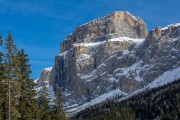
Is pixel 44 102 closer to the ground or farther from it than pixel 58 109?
farther from it

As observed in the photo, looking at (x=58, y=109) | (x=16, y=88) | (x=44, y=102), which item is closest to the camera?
(x=16, y=88)

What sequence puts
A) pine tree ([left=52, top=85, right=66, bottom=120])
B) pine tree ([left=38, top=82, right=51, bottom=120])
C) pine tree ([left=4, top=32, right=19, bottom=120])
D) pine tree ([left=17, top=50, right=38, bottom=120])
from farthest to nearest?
pine tree ([left=52, top=85, right=66, bottom=120]), pine tree ([left=38, top=82, right=51, bottom=120]), pine tree ([left=17, top=50, right=38, bottom=120]), pine tree ([left=4, top=32, right=19, bottom=120])

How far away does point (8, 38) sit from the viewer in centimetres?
3884

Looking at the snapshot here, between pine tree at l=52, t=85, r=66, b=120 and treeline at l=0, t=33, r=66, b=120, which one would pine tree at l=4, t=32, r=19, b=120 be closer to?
treeline at l=0, t=33, r=66, b=120

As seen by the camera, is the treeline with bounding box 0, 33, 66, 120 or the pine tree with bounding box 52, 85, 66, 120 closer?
the treeline with bounding box 0, 33, 66, 120

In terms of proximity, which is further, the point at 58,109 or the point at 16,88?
the point at 58,109

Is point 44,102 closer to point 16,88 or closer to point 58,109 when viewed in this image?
point 58,109

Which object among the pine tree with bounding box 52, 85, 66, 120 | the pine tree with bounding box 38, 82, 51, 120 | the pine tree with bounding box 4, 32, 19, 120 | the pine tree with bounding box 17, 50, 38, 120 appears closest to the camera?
the pine tree with bounding box 4, 32, 19, 120

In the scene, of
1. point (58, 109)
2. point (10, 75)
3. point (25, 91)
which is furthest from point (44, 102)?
point (10, 75)

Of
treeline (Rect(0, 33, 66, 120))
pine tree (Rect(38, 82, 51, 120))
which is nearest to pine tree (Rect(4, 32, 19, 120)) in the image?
treeline (Rect(0, 33, 66, 120))

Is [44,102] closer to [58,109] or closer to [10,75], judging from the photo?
[58,109]

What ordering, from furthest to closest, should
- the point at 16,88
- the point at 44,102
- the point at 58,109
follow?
the point at 58,109, the point at 44,102, the point at 16,88

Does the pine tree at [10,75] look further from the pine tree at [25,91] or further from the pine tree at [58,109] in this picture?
the pine tree at [58,109]

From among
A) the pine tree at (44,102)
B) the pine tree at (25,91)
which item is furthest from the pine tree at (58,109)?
the pine tree at (25,91)
